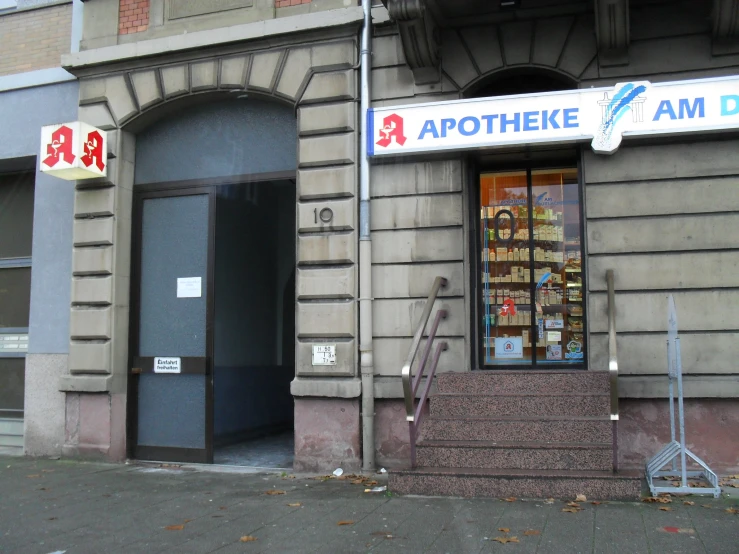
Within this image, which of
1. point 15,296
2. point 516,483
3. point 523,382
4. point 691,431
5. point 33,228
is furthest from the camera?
point 15,296

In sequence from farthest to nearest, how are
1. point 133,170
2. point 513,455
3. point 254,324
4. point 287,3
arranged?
1. point 254,324
2. point 133,170
3. point 287,3
4. point 513,455

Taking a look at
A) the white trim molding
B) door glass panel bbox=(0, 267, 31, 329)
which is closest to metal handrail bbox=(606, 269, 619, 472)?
the white trim molding

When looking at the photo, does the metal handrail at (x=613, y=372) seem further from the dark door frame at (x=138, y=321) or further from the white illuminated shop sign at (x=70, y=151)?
the white illuminated shop sign at (x=70, y=151)

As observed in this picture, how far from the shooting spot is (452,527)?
19.3 ft

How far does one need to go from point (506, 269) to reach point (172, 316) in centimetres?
465

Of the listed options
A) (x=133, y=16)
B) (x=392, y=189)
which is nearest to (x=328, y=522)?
(x=392, y=189)

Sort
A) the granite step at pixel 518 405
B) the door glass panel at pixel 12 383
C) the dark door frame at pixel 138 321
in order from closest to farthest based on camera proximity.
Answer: the granite step at pixel 518 405 → the dark door frame at pixel 138 321 → the door glass panel at pixel 12 383

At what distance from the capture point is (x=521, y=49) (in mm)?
8578

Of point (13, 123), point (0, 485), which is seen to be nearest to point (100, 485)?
point (0, 485)

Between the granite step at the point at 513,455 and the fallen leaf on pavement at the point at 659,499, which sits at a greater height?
the granite step at the point at 513,455

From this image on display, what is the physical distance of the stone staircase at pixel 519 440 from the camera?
264 inches

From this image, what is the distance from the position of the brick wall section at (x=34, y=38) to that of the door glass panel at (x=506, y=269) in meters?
6.69

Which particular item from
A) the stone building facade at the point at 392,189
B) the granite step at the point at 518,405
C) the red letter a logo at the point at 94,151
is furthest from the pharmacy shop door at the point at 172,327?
the granite step at the point at 518,405

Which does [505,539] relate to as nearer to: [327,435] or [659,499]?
[659,499]
